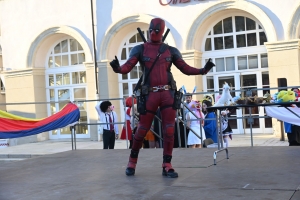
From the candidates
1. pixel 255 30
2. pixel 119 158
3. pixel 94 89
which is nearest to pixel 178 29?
pixel 255 30

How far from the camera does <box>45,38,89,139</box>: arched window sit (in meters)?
20.7

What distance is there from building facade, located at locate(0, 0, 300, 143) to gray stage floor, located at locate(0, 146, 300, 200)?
844cm

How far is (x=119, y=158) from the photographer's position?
836 cm

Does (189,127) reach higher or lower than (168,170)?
higher

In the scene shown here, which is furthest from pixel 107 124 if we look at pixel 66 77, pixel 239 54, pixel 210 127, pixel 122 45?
pixel 66 77

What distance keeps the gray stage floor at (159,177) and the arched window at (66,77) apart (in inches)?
474

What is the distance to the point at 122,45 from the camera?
1972 cm

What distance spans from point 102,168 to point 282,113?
4266 mm

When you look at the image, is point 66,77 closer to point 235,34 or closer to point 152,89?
point 235,34

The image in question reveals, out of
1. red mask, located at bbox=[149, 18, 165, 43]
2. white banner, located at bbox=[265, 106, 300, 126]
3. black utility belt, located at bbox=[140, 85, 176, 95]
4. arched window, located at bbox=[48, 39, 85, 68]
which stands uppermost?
arched window, located at bbox=[48, 39, 85, 68]

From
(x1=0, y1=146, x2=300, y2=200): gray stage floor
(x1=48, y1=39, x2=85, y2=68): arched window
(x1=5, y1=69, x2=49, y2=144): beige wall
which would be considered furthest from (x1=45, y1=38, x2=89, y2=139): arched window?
(x1=0, y1=146, x2=300, y2=200): gray stage floor

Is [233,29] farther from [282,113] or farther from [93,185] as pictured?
[93,185]

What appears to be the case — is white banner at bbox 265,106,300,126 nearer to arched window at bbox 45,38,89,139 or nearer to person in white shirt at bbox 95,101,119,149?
person in white shirt at bbox 95,101,119,149

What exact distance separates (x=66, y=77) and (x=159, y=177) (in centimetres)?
1567
